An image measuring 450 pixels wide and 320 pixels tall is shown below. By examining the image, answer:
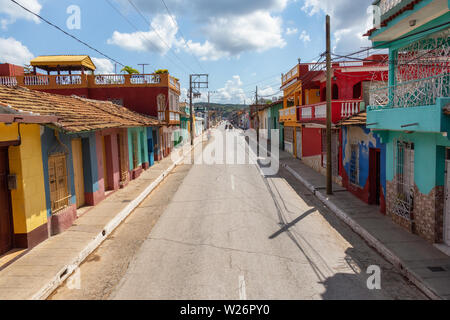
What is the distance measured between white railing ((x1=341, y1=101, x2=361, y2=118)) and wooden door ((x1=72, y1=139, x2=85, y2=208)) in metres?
11.5

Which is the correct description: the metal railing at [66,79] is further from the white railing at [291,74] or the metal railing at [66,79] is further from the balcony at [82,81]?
the white railing at [291,74]

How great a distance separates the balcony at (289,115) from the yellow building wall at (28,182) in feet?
60.9

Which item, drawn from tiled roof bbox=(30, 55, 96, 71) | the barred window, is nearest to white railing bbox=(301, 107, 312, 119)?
the barred window

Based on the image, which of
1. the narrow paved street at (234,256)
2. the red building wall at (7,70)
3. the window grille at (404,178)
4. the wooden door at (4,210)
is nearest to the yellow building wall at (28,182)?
the wooden door at (4,210)

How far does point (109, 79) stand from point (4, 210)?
1997 cm

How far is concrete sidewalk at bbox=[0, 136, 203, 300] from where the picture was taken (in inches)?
261

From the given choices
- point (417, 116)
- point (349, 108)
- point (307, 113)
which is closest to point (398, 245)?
point (417, 116)

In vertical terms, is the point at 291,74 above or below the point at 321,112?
above

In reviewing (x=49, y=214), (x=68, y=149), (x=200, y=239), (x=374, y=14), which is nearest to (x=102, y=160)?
(x=68, y=149)

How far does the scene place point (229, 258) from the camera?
8.12m

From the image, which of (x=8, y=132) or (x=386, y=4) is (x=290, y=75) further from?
(x=8, y=132)

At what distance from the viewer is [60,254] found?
27.2ft

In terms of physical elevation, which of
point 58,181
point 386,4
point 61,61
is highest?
point 61,61
